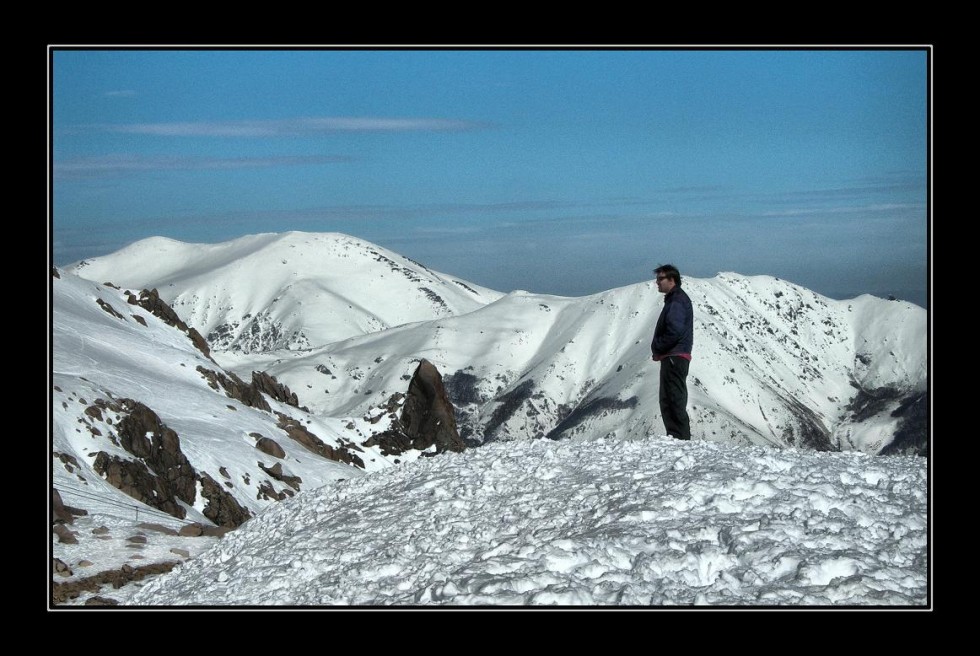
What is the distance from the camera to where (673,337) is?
728 inches

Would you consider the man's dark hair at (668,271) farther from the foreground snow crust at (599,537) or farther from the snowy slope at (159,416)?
the snowy slope at (159,416)

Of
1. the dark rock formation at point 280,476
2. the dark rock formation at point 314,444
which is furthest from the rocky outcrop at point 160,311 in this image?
the dark rock formation at point 280,476

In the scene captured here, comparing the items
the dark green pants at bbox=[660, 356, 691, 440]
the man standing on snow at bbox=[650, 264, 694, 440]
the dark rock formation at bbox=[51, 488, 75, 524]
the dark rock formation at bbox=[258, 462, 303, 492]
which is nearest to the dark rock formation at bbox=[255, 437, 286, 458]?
the dark rock formation at bbox=[258, 462, 303, 492]

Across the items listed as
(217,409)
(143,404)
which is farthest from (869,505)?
(217,409)

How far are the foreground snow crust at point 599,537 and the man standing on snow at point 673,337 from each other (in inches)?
36.7

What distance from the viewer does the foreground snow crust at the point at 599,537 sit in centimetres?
1231

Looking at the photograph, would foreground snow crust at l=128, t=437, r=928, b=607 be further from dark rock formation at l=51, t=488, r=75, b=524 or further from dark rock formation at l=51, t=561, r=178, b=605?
dark rock formation at l=51, t=488, r=75, b=524

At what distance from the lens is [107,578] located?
1880 cm

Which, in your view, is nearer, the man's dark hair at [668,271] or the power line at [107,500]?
the man's dark hair at [668,271]

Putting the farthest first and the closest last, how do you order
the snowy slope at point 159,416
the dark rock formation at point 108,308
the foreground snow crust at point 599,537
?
the dark rock formation at point 108,308, the snowy slope at point 159,416, the foreground snow crust at point 599,537

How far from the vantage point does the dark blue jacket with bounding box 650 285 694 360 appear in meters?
18.5
